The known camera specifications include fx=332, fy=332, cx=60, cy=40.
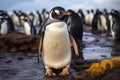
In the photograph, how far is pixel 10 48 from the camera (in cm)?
1055

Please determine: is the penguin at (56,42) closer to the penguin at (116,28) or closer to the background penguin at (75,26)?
the background penguin at (75,26)

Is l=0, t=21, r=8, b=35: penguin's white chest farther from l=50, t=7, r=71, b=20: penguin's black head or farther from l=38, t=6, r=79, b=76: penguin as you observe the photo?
l=50, t=7, r=71, b=20: penguin's black head

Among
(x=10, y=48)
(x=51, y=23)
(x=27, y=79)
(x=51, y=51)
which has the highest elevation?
(x=51, y=23)

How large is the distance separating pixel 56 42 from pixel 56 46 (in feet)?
0.28

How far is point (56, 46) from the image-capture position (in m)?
6.16

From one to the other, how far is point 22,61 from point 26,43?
246 cm

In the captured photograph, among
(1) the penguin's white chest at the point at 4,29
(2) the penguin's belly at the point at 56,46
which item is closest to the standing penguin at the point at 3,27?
(1) the penguin's white chest at the point at 4,29

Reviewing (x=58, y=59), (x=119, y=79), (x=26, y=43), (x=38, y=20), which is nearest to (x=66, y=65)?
(x=58, y=59)

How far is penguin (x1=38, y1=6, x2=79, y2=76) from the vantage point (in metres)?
5.97

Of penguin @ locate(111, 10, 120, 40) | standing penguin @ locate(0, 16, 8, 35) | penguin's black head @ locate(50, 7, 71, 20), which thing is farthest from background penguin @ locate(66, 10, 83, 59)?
penguin's black head @ locate(50, 7, 71, 20)

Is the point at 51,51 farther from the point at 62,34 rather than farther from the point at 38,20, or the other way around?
the point at 38,20

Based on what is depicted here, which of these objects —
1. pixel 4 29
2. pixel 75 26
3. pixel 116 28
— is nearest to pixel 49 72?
pixel 75 26

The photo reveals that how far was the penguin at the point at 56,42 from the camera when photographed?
597cm

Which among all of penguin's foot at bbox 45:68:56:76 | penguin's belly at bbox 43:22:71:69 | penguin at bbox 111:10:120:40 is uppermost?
penguin's belly at bbox 43:22:71:69
